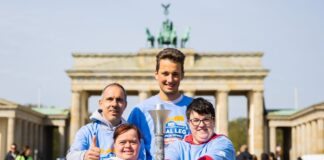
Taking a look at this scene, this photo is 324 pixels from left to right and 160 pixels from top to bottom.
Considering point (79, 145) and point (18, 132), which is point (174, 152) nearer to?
point (79, 145)

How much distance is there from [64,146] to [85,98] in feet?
25.9

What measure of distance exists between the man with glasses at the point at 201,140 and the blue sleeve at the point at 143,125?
2.01 metres

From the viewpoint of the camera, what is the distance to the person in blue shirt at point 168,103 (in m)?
8.87

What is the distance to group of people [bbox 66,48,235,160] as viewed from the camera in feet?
23.7

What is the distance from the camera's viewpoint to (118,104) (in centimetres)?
886

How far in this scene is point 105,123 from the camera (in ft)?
29.8

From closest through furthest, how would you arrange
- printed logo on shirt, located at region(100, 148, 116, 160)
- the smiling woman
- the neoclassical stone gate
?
the smiling woman < printed logo on shirt, located at region(100, 148, 116, 160) < the neoclassical stone gate

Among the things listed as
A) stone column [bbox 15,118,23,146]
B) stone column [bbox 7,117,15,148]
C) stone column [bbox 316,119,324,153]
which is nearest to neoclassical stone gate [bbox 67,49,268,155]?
stone column [bbox 15,118,23,146]

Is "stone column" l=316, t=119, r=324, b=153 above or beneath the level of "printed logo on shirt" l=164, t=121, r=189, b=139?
above

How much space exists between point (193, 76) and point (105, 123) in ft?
237

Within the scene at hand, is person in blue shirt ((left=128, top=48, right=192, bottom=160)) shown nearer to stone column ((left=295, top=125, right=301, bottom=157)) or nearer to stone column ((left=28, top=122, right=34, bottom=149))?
stone column ((left=28, top=122, right=34, bottom=149))

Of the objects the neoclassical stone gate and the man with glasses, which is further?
the neoclassical stone gate

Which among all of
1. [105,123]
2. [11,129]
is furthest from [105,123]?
[11,129]

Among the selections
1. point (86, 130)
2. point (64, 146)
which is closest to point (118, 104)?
point (86, 130)
